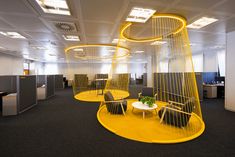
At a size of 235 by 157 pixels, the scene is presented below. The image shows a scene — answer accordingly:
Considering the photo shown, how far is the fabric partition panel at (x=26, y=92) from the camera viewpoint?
4.54 meters

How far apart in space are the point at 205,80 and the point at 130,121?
647 cm

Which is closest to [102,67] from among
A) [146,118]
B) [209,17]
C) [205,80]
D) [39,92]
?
[39,92]

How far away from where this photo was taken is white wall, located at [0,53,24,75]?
28.4 ft

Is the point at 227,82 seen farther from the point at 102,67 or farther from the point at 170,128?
the point at 102,67

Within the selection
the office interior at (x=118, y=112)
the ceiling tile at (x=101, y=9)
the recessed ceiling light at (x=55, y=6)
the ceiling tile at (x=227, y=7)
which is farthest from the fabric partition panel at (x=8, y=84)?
the ceiling tile at (x=227, y=7)

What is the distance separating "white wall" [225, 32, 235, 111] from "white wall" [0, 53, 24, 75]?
526 inches

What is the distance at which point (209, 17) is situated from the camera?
3.14 m

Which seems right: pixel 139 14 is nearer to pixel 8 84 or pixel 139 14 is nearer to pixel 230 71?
pixel 230 71

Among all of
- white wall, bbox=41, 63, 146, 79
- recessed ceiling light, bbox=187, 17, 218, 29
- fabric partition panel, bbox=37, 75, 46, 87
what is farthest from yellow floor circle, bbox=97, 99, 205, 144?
white wall, bbox=41, 63, 146, 79

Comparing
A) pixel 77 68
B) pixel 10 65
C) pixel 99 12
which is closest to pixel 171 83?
pixel 99 12

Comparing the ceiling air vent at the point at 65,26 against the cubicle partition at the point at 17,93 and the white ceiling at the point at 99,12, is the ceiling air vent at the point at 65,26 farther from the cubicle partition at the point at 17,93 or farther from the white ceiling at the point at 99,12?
the cubicle partition at the point at 17,93

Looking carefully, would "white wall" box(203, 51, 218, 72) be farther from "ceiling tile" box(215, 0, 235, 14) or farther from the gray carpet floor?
"ceiling tile" box(215, 0, 235, 14)

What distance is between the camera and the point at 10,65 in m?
9.42

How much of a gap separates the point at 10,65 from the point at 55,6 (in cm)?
989
